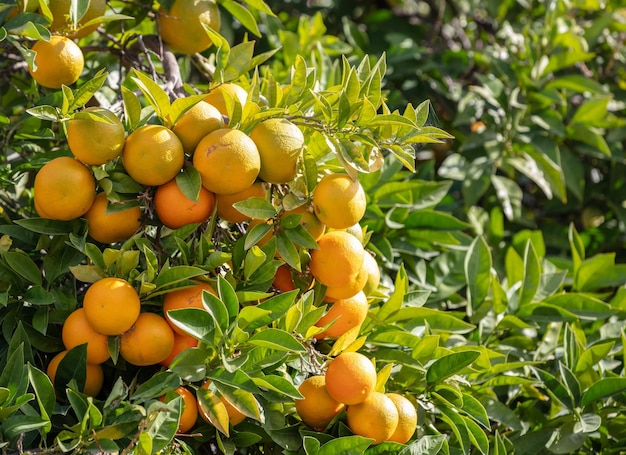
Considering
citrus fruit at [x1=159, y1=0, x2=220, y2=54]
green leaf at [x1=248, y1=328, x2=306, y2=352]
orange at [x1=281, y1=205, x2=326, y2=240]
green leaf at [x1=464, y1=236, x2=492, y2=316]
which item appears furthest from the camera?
green leaf at [x1=464, y1=236, x2=492, y2=316]

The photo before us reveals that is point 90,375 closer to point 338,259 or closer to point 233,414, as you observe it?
point 233,414

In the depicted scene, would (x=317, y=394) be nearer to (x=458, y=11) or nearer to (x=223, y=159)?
(x=223, y=159)

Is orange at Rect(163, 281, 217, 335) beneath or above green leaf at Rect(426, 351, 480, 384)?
above

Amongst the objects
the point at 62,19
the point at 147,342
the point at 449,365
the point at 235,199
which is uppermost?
the point at 62,19

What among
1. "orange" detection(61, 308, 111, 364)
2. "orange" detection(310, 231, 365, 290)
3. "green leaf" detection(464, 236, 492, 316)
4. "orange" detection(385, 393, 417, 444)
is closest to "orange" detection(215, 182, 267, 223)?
"orange" detection(310, 231, 365, 290)

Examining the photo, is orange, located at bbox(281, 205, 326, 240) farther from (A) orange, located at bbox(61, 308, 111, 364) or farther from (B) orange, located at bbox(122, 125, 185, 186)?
(A) orange, located at bbox(61, 308, 111, 364)

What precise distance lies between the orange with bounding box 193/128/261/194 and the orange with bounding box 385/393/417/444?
0.37 metres

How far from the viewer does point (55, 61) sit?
42.5 inches

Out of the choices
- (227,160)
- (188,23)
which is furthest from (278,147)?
(188,23)

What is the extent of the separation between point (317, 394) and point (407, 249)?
1.70 ft

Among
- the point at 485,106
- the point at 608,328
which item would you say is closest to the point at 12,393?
the point at 608,328

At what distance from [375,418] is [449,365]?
0.18 meters

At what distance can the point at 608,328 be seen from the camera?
1498mm

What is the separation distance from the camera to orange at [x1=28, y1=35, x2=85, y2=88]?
Answer: 108 centimetres
